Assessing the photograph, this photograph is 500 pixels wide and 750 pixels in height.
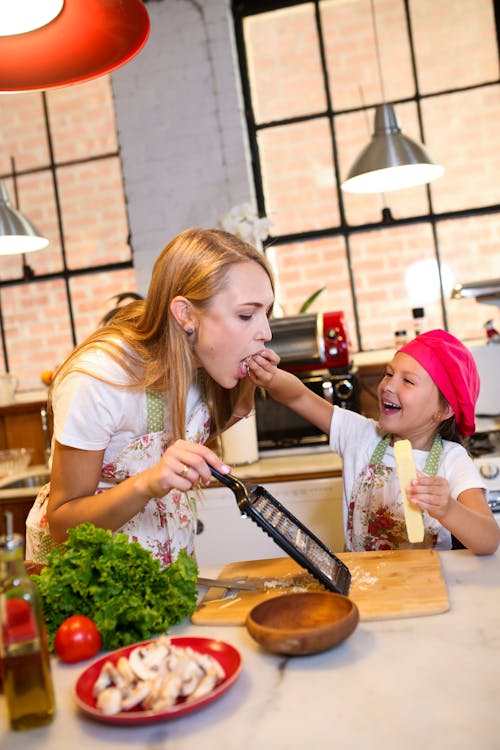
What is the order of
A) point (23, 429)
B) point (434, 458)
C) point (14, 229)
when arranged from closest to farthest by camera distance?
point (434, 458)
point (14, 229)
point (23, 429)

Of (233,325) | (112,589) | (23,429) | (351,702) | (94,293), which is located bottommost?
(351,702)

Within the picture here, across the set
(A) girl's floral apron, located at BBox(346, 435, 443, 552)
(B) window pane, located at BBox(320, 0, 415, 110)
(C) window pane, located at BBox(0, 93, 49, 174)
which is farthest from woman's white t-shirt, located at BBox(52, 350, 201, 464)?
(C) window pane, located at BBox(0, 93, 49, 174)

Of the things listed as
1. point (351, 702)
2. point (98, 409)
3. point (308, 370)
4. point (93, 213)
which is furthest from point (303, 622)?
point (93, 213)

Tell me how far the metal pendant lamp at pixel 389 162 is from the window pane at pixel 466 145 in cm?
57

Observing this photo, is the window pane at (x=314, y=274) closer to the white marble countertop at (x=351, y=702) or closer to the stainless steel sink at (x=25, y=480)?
the stainless steel sink at (x=25, y=480)

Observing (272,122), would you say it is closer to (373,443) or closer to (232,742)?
(373,443)

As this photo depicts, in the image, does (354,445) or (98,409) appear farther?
(354,445)

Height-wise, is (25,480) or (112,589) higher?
(112,589)

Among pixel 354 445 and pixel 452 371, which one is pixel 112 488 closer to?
pixel 354 445

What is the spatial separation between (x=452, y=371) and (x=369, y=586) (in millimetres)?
734

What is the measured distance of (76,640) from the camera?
3.71 ft

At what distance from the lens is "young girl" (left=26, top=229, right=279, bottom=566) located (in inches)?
59.9

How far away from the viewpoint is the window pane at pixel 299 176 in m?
3.71

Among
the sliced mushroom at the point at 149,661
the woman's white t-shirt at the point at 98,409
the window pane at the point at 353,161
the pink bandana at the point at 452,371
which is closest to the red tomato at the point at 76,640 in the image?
the sliced mushroom at the point at 149,661
